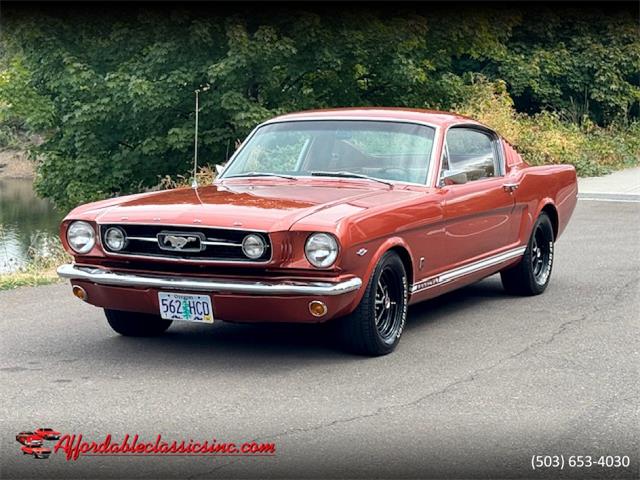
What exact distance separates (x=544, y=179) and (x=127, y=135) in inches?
798

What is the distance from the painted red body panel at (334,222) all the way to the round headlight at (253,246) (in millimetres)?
68

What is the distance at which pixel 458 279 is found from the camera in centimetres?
820

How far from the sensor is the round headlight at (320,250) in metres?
6.63

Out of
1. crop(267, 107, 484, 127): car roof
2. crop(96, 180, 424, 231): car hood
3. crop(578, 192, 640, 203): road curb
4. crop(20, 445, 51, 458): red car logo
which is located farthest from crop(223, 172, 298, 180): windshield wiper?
crop(578, 192, 640, 203): road curb

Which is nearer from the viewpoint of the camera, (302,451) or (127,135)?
(302,451)

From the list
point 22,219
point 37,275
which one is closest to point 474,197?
point 37,275

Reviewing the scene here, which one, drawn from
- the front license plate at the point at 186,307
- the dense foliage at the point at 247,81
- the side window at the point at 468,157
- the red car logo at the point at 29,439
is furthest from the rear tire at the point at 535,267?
the dense foliage at the point at 247,81

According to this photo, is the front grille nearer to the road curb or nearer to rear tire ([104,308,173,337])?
rear tire ([104,308,173,337])

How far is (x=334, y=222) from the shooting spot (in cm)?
665

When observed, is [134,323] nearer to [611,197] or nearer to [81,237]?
[81,237]

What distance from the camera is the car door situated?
318 inches

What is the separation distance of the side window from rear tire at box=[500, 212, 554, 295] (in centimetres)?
76

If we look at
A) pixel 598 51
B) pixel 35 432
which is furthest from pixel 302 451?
pixel 598 51

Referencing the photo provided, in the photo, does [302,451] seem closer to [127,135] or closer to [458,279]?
[458,279]
